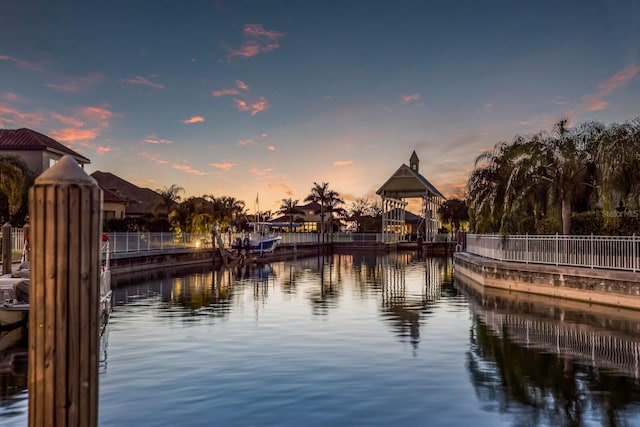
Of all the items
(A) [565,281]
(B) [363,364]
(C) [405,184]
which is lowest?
(B) [363,364]

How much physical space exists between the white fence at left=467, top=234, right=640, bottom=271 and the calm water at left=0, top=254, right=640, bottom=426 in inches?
69.1

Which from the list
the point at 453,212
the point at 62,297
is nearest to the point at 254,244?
the point at 62,297

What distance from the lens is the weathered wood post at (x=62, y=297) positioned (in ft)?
13.4

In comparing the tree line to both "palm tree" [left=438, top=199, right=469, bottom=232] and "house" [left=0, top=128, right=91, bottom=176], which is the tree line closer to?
"house" [left=0, top=128, right=91, bottom=176]

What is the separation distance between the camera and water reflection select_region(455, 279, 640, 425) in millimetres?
8578

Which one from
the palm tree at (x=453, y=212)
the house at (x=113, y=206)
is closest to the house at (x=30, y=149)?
the house at (x=113, y=206)

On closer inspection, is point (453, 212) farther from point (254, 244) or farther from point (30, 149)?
point (30, 149)

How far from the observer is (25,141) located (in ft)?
138

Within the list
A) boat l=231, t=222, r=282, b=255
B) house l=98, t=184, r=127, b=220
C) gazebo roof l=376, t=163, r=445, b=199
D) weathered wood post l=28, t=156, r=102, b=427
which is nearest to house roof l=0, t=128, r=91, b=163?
house l=98, t=184, r=127, b=220

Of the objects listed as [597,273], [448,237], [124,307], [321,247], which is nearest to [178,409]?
[124,307]

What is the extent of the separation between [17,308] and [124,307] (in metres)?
5.34

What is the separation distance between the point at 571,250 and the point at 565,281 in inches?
44.2

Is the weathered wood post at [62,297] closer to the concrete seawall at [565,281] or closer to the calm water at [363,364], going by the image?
the calm water at [363,364]

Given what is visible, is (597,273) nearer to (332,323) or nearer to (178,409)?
(332,323)
